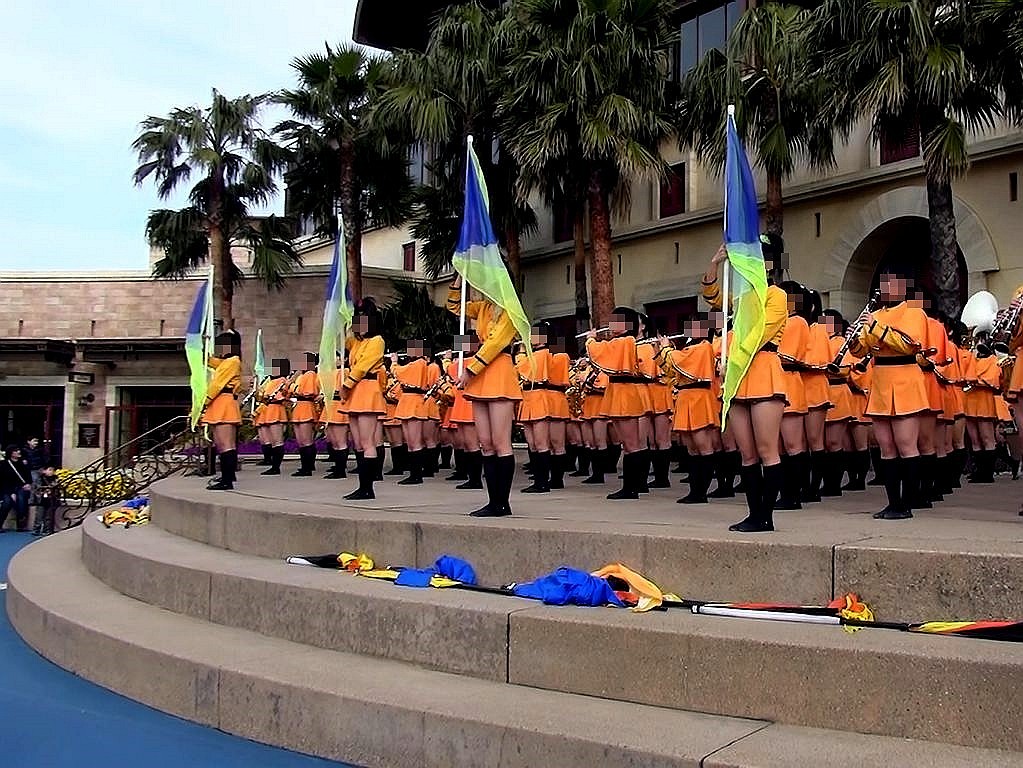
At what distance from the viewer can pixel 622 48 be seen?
19625 millimetres

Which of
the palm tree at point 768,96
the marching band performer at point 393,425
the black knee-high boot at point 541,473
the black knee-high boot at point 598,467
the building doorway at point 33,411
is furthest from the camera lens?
the building doorway at point 33,411

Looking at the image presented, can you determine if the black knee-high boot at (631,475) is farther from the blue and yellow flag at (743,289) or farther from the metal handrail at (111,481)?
the metal handrail at (111,481)

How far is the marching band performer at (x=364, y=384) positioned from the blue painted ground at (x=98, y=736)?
147 inches

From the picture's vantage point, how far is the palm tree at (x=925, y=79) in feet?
47.6

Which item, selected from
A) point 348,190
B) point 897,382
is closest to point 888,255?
point 348,190

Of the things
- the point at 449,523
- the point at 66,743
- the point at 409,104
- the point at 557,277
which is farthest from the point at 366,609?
the point at 557,277

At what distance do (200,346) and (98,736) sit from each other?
6.86 meters

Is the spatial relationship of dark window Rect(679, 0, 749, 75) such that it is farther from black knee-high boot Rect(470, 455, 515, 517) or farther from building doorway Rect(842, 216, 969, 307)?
black knee-high boot Rect(470, 455, 515, 517)

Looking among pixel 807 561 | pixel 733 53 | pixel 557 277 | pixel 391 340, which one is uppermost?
pixel 733 53

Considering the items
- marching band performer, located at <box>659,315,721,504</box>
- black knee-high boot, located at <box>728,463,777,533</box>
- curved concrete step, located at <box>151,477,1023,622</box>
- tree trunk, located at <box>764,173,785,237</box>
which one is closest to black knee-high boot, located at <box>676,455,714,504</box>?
marching band performer, located at <box>659,315,721,504</box>

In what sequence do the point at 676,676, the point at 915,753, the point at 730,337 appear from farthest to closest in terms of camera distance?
1. the point at 730,337
2. the point at 676,676
3. the point at 915,753

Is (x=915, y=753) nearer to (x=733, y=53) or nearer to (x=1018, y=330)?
(x=1018, y=330)

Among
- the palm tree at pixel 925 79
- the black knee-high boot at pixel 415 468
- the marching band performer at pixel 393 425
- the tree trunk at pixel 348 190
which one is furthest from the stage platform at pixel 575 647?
the tree trunk at pixel 348 190

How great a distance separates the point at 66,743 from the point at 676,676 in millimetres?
3427
